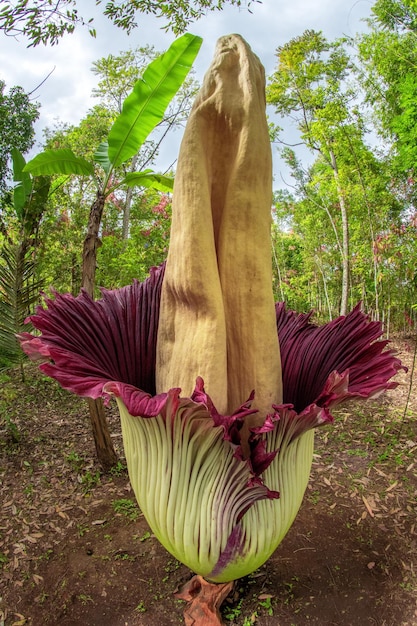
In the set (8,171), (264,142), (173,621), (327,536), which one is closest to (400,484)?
(327,536)

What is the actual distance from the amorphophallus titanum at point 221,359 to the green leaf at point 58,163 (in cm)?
194

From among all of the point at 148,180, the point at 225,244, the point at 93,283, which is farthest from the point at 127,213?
the point at 225,244

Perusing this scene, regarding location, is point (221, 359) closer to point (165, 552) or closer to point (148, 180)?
point (165, 552)

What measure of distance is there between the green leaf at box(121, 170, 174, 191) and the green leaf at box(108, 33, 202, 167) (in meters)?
0.17

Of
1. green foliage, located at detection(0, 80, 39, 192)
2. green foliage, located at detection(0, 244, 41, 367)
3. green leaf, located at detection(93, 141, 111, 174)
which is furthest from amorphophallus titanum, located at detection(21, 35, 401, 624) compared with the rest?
green foliage, located at detection(0, 80, 39, 192)

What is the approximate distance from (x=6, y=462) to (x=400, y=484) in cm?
259

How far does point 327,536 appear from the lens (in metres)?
1.93

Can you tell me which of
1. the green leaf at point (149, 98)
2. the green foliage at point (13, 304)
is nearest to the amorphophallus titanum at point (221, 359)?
the green leaf at point (149, 98)

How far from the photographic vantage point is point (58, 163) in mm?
3025

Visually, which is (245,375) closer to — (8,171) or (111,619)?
(111,619)

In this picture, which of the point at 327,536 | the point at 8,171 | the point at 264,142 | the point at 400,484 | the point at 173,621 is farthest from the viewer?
the point at 8,171

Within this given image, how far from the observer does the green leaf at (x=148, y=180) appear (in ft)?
9.86

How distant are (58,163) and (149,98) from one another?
815 mm

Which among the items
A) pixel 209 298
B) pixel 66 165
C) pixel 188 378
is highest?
pixel 66 165
